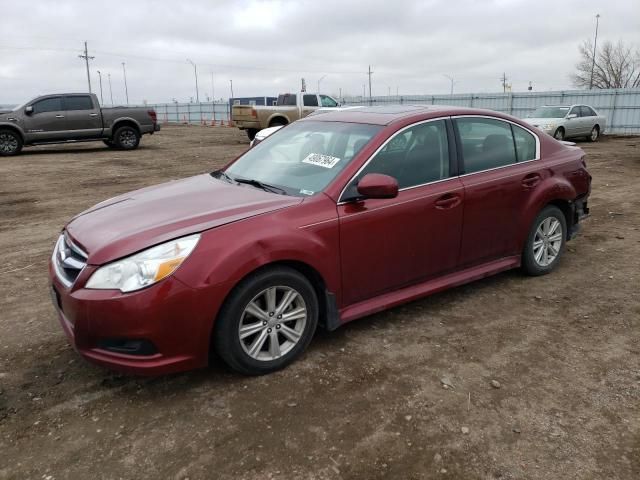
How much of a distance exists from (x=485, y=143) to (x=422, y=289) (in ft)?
4.56

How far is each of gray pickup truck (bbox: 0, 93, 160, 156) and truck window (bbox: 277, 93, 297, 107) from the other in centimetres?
624

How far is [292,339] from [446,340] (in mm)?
1143

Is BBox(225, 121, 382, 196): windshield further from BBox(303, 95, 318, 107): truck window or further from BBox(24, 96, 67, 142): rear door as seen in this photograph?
BBox(303, 95, 318, 107): truck window

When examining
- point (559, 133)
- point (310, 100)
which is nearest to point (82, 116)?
point (310, 100)

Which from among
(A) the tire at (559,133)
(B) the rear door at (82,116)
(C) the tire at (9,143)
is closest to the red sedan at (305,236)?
(B) the rear door at (82,116)

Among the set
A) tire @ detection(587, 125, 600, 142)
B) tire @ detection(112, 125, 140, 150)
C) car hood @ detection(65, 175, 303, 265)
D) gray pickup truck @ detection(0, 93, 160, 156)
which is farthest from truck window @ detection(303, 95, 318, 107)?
car hood @ detection(65, 175, 303, 265)

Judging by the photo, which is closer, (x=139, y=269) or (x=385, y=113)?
(x=139, y=269)

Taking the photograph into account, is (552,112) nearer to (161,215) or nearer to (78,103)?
(78,103)

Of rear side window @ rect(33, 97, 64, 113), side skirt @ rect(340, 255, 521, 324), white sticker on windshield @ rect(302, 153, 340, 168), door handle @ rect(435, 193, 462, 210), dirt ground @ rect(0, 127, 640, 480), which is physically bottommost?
dirt ground @ rect(0, 127, 640, 480)

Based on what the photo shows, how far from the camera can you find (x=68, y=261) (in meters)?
3.22

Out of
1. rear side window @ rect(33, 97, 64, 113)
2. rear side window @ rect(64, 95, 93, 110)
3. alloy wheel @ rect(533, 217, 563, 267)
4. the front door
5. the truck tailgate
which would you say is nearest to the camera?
the front door

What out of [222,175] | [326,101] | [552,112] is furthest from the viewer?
[326,101]

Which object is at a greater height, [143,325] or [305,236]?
Answer: [305,236]

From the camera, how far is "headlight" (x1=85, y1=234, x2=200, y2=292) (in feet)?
9.46
